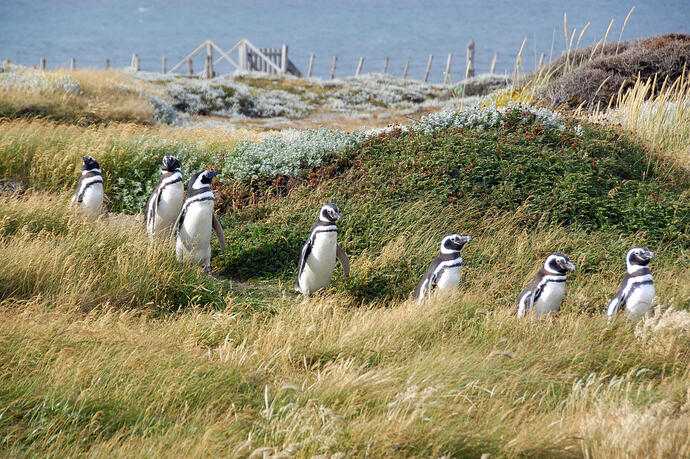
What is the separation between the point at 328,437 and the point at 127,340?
173 centimetres

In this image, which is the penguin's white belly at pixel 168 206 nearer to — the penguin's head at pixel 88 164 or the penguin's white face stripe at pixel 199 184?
the penguin's white face stripe at pixel 199 184

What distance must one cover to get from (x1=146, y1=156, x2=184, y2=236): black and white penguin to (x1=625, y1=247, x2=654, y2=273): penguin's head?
4767mm

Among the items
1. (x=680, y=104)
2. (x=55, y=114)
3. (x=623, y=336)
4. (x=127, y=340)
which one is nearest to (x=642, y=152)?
(x=680, y=104)

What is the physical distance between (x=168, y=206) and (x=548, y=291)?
4.28m

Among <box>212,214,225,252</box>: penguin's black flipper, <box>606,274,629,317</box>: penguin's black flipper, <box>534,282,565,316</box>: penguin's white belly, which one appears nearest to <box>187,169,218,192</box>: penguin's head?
<box>212,214,225,252</box>: penguin's black flipper

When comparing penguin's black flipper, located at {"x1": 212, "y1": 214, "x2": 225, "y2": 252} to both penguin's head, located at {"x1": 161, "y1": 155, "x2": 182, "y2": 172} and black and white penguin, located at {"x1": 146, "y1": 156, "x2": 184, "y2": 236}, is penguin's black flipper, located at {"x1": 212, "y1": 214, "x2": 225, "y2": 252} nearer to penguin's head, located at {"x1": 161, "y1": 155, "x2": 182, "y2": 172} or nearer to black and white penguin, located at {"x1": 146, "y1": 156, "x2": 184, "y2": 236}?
black and white penguin, located at {"x1": 146, "y1": 156, "x2": 184, "y2": 236}

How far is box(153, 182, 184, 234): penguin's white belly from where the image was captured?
272 inches

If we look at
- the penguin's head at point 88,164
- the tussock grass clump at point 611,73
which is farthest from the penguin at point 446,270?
the tussock grass clump at point 611,73

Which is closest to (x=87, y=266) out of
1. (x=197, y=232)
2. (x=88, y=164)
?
(x=197, y=232)

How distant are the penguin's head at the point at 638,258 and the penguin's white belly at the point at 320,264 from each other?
2.69m

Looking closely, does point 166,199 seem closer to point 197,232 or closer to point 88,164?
point 197,232

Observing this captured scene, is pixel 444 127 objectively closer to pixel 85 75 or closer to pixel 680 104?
pixel 680 104

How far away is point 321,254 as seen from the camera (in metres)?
6.02

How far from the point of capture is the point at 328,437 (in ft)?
9.05
